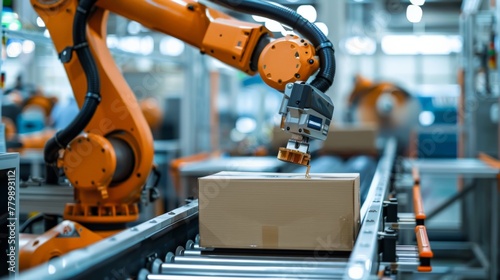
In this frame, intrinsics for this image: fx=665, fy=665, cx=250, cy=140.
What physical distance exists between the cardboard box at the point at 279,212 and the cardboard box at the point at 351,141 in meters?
3.88

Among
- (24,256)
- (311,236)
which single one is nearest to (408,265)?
(311,236)

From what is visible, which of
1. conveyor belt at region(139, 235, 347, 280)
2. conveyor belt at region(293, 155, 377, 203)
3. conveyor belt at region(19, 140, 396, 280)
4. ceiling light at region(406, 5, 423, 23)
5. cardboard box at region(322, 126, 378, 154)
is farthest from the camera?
ceiling light at region(406, 5, 423, 23)

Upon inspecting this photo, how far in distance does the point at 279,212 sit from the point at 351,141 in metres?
4.05

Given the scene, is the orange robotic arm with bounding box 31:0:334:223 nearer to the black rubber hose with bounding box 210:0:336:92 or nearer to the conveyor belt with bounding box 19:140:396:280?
the black rubber hose with bounding box 210:0:336:92

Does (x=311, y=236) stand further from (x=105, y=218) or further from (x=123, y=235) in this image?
(x=105, y=218)

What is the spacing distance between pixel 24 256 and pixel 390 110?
547 cm

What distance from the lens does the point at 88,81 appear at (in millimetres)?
3312

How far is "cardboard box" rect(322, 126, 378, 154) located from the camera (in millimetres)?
6289

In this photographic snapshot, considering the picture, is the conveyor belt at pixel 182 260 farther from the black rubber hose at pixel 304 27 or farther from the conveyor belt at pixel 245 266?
the black rubber hose at pixel 304 27

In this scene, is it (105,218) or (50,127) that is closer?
(105,218)

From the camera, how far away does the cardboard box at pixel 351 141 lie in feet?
20.6

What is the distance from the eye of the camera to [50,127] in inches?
357

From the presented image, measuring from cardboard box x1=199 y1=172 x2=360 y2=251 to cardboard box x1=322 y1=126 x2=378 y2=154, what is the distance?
3.88 m

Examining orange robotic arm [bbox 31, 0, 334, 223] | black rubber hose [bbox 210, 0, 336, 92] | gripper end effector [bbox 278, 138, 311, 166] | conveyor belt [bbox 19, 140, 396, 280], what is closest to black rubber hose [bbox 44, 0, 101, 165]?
orange robotic arm [bbox 31, 0, 334, 223]
